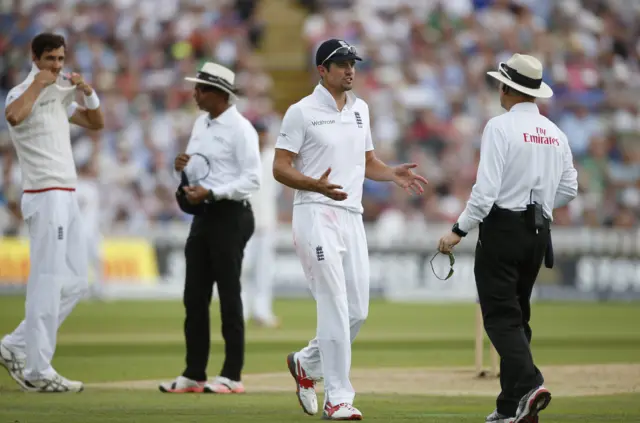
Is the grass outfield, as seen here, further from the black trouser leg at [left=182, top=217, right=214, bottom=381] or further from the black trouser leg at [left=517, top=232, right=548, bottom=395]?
the black trouser leg at [left=517, top=232, right=548, bottom=395]

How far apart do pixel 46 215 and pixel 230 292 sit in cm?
178

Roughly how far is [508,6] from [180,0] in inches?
345

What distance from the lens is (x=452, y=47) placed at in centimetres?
3444

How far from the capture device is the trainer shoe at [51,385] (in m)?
12.0

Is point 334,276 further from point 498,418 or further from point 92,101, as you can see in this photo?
point 92,101

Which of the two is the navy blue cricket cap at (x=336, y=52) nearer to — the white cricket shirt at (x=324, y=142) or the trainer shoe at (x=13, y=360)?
the white cricket shirt at (x=324, y=142)

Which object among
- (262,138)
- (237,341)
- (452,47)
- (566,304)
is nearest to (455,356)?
(237,341)

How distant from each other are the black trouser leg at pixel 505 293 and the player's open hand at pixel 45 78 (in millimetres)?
4456

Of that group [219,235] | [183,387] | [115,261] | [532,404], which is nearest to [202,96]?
[219,235]

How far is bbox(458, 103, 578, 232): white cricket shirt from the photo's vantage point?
9398mm

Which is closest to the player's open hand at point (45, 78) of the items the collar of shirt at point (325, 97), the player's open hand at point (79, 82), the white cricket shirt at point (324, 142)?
the player's open hand at point (79, 82)

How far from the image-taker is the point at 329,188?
9.91 meters

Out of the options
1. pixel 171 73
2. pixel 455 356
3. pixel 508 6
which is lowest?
pixel 455 356

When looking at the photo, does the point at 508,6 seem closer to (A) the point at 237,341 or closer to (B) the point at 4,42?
(B) the point at 4,42
